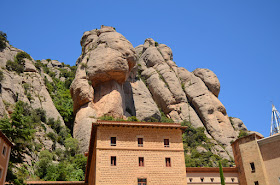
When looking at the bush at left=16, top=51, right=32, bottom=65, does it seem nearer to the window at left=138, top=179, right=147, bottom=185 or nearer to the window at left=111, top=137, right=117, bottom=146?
the window at left=111, top=137, right=117, bottom=146

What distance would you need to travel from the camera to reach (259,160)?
114ft

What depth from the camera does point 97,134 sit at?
29875mm

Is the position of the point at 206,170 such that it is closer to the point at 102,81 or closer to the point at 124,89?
the point at 102,81

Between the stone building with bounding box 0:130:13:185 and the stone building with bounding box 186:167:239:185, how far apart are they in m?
19.6

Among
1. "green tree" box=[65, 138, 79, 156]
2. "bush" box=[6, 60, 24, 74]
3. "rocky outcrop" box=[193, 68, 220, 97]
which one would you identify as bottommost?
"green tree" box=[65, 138, 79, 156]

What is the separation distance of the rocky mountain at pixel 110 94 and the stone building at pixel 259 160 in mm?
20859

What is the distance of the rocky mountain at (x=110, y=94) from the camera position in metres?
55.8

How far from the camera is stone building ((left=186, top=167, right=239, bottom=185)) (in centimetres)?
3644

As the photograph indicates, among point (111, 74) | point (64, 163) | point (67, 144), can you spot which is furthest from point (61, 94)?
point (64, 163)

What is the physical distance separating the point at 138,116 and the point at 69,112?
14.6 m

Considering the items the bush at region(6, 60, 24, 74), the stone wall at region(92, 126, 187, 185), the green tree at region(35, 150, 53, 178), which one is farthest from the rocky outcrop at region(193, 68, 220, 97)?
the stone wall at region(92, 126, 187, 185)

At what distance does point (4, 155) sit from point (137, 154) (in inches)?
472

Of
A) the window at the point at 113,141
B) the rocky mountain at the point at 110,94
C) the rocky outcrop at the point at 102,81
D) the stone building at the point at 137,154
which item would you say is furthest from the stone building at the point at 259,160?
the rocky outcrop at the point at 102,81

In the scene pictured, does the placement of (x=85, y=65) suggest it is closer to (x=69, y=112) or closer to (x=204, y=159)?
(x=69, y=112)
